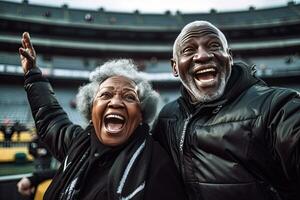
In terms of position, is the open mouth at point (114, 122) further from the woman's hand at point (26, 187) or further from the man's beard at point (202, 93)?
the woman's hand at point (26, 187)

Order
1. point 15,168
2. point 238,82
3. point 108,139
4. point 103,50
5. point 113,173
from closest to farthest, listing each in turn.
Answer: point 238,82 < point 113,173 < point 108,139 < point 15,168 < point 103,50

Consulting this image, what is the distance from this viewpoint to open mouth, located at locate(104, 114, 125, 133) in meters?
2.11

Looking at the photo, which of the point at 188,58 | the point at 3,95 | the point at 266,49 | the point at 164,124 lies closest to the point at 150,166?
the point at 164,124

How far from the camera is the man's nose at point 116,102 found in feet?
7.07

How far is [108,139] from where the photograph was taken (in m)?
2.10

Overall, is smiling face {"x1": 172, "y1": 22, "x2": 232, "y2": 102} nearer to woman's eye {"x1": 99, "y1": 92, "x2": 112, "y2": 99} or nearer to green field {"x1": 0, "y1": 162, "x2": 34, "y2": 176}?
woman's eye {"x1": 99, "y1": 92, "x2": 112, "y2": 99}

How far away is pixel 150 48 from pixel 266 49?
951 cm

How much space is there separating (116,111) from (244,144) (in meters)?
1.07

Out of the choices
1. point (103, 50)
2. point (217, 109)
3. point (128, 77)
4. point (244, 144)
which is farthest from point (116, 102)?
point (103, 50)

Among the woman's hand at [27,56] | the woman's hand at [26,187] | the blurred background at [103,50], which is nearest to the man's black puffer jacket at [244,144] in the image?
the woman's hand at [26,187]

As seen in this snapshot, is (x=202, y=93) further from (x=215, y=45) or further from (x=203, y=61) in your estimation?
(x=215, y=45)

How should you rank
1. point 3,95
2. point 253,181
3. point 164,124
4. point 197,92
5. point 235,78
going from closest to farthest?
point 253,181 < point 235,78 < point 197,92 < point 164,124 < point 3,95

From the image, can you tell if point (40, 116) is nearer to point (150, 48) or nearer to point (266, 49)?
point (150, 48)

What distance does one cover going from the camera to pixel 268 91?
1559 millimetres
